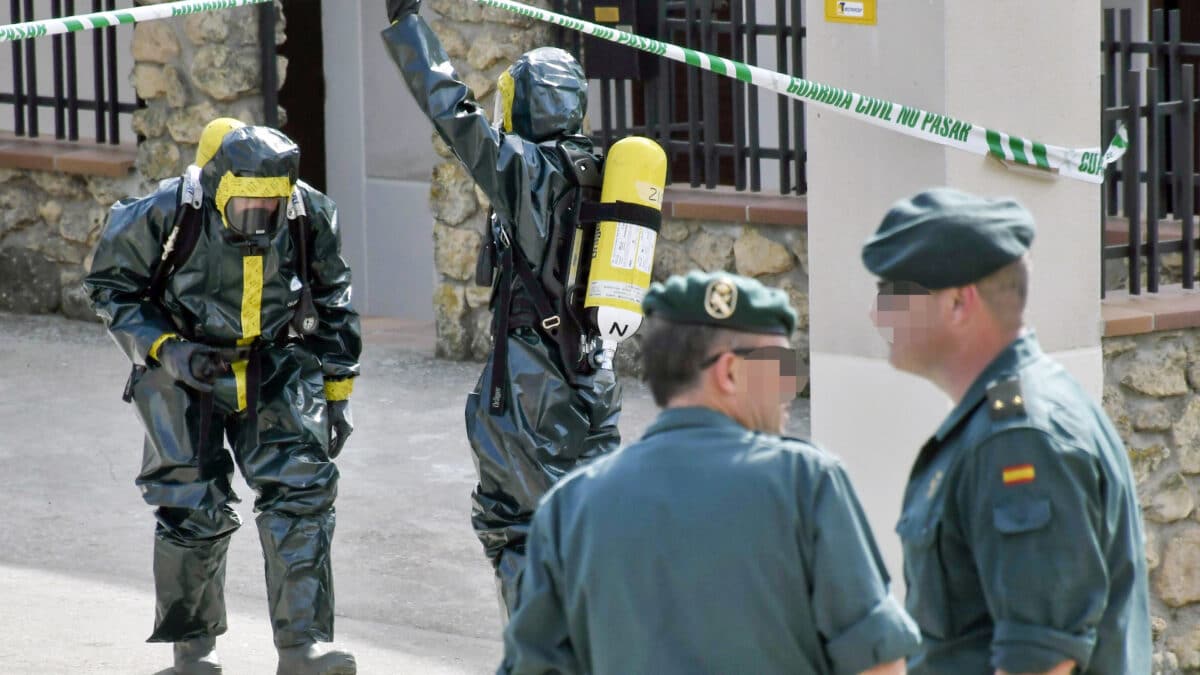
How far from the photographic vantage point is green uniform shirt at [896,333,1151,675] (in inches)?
100.0

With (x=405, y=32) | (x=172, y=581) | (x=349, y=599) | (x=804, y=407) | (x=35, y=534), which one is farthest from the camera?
(x=804, y=407)

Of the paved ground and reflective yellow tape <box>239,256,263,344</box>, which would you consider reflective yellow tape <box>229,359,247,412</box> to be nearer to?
reflective yellow tape <box>239,256,263,344</box>

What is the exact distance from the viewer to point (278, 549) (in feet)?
17.0

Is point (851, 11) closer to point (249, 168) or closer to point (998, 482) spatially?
point (249, 168)

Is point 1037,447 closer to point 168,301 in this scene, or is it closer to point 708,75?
point 168,301

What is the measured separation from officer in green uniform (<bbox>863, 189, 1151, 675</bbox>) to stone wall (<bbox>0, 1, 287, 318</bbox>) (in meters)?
7.43

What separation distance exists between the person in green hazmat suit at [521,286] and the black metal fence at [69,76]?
5608 millimetres

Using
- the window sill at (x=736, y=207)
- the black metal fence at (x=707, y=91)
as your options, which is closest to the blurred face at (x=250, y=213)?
the window sill at (x=736, y=207)

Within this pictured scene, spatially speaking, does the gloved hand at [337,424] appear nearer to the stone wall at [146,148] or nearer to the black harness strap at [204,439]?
the black harness strap at [204,439]

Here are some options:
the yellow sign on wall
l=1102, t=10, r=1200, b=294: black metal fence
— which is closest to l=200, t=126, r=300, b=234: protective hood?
the yellow sign on wall

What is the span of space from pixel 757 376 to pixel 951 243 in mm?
327

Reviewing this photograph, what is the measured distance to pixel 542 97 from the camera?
5.09 metres

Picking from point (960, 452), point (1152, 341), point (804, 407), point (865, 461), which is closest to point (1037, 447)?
point (960, 452)

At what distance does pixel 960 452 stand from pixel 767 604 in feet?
1.19
